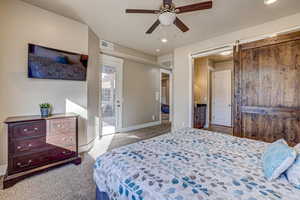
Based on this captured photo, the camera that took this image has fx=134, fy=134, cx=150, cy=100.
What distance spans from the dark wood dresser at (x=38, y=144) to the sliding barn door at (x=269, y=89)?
11.4 feet

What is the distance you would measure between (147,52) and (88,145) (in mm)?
3537

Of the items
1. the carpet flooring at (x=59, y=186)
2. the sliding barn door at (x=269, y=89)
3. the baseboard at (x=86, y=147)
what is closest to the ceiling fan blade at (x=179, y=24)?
the sliding barn door at (x=269, y=89)

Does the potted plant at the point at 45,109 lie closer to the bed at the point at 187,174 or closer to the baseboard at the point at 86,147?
the baseboard at the point at 86,147

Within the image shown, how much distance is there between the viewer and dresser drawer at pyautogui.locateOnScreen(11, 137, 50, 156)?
6.01 feet

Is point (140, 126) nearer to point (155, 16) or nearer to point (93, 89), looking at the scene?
point (93, 89)

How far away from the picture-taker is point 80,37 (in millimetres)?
2869

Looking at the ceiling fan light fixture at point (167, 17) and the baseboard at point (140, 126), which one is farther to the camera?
the baseboard at point (140, 126)

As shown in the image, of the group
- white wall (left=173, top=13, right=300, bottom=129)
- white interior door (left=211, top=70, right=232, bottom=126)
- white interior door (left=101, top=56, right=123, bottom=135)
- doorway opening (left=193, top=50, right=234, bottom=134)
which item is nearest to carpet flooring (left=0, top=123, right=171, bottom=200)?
white interior door (left=101, top=56, right=123, bottom=135)

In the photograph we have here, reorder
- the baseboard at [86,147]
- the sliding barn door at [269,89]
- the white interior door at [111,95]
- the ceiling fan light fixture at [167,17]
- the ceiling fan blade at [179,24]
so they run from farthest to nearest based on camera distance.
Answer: the white interior door at [111,95] < the baseboard at [86,147] < the sliding barn door at [269,89] < the ceiling fan blade at [179,24] < the ceiling fan light fixture at [167,17]

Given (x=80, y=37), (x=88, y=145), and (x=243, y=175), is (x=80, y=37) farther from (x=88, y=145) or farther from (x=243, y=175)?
(x=243, y=175)

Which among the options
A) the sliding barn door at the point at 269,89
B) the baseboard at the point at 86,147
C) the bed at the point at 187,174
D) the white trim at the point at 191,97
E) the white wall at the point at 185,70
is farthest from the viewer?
the white trim at the point at 191,97

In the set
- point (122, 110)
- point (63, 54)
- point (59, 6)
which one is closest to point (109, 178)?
point (63, 54)

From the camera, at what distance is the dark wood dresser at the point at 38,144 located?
182cm

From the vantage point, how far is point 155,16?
261cm
